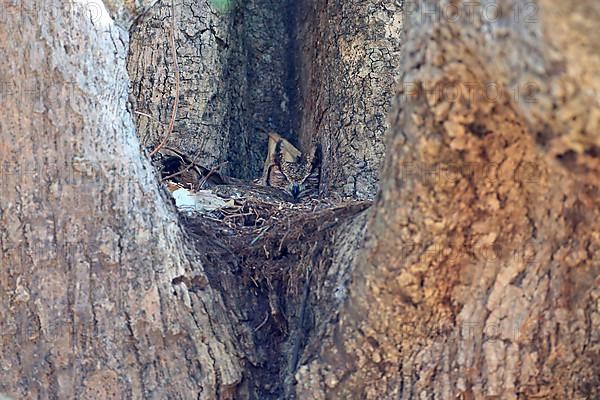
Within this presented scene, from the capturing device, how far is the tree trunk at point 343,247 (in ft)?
6.44

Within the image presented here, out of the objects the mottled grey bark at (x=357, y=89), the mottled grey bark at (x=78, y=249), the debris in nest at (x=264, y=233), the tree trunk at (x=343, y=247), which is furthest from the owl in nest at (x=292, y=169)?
the mottled grey bark at (x=78, y=249)

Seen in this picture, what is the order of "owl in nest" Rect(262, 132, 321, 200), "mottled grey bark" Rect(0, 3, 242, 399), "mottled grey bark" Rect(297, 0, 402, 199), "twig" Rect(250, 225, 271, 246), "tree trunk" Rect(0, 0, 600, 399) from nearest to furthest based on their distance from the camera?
"tree trunk" Rect(0, 0, 600, 399) → "mottled grey bark" Rect(0, 3, 242, 399) → "twig" Rect(250, 225, 271, 246) → "mottled grey bark" Rect(297, 0, 402, 199) → "owl in nest" Rect(262, 132, 321, 200)

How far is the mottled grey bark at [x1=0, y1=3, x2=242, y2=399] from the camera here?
2.52 meters

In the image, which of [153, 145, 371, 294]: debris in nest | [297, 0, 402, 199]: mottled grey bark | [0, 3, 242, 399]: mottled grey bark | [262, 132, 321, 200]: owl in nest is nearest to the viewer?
[0, 3, 242, 399]: mottled grey bark

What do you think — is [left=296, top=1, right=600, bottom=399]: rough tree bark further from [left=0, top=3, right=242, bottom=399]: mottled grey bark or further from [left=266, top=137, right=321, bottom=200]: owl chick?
[left=266, top=137, right=321, bottom=200]: owl chick

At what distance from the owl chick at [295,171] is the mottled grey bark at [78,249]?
1.75 meters

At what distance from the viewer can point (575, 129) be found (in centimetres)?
162

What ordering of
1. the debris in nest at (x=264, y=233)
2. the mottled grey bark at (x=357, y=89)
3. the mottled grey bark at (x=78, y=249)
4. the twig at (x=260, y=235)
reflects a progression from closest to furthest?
the mottled grey bark at (x=78, y=249)
the debris in nest at (x=264, y=233)
the twig at (x=260, y=235)
the mottled grey bark at (x=357, y=89)

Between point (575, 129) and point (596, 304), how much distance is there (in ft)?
2.53

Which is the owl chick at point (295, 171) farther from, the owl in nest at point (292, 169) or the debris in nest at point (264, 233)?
the debris in nest at point (264, 233)

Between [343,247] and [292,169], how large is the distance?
1876 mm

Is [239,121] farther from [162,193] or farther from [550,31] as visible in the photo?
[550,31]

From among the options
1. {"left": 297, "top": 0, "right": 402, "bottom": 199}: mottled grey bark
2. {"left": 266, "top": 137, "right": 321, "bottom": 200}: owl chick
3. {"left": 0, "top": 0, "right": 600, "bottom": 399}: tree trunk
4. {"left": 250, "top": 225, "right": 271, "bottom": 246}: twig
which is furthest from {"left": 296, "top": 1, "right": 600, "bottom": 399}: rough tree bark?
{"left": 266, "top": 137, "right": 321, "bottom": 200}: owl chick

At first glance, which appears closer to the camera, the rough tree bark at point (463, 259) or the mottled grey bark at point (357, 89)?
the rough tree bark at point (463, 259)
